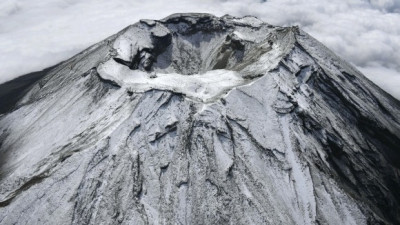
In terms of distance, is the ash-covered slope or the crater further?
the crater

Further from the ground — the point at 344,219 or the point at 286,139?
the point at 286,139

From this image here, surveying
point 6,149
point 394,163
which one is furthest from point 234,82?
point 6,149

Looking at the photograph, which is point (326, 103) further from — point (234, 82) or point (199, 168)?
Result: point (199, 168)

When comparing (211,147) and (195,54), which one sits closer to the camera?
(211,147)

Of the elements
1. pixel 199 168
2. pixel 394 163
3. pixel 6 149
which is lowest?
pixel 6 149

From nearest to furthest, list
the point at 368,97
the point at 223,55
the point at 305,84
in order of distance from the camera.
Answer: the point at 305,84, the point at 368,97, the point at 223,55

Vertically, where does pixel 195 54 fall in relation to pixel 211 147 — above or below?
below

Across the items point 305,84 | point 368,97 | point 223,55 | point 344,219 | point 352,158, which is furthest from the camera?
point 223,55

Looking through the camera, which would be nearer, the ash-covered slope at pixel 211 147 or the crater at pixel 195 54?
the ash-covered slope at pixel 211 147
